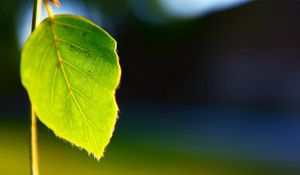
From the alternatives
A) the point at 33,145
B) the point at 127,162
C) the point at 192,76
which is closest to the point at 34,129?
the point at 33,145

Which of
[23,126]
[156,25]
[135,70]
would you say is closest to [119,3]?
[156,25]

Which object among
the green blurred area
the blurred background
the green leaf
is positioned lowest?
the green blurred area

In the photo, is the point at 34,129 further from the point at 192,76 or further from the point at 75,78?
the point at 192,76

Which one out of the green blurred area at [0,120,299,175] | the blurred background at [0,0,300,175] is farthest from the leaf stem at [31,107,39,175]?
the blurred background at [0,0,300,175]

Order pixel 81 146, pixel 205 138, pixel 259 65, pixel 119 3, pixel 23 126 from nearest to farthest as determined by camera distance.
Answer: pixel 81 146, pixel 205 138, pixel 23 126, pixel 259 65, pixel 119 3

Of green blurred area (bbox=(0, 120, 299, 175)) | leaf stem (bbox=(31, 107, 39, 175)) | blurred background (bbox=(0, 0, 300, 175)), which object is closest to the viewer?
leaf stem (bbox=(31, 107, 39, 175))

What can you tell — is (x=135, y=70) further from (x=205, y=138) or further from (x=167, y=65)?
(x=205, y=138)

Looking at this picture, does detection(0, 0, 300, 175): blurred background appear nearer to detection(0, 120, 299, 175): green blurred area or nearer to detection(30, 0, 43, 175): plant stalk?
detection(0, 120, 299, 175): green blurred area
